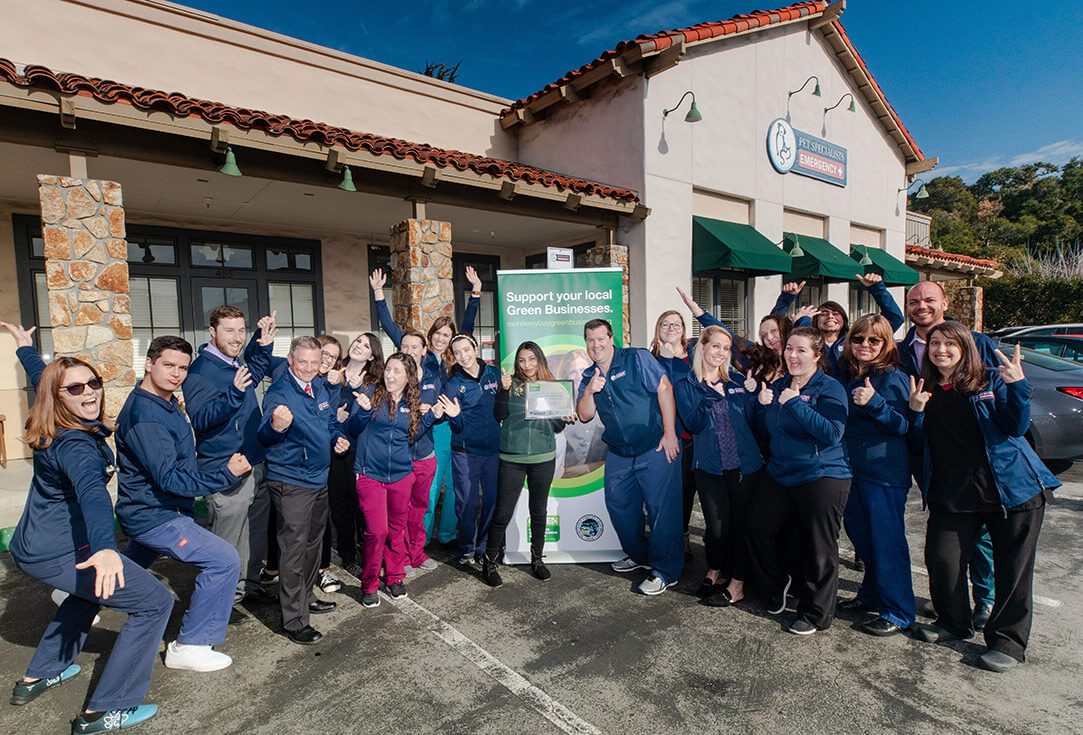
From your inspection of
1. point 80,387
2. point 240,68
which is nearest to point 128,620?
point 80,387

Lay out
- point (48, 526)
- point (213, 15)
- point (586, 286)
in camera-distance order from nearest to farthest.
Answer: point (48, 526), point (586, 286), point (213, 15)

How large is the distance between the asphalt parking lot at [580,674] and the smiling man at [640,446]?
0.35 m

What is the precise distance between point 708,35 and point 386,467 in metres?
8.69

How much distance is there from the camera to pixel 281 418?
3.18 metres

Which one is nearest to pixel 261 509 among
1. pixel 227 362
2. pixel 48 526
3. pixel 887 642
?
pixel 227 362

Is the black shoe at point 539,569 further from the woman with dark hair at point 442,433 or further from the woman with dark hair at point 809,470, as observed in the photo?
the woman with dark hair at point 809,470

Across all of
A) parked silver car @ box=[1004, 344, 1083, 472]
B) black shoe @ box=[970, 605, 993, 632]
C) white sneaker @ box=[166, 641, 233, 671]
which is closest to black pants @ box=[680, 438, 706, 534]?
black shoe @ box=[970, 605, 993, 632]

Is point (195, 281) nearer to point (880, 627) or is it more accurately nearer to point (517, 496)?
point (517, 496)

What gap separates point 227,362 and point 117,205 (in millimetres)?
2652

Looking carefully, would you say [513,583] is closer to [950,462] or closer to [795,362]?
[795,362]

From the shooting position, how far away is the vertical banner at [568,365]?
4.48 meters

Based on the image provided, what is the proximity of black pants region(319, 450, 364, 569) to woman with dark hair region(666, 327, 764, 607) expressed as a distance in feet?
8.50

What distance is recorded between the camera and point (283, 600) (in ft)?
10.7

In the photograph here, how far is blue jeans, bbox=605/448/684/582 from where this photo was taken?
395 centimetres
